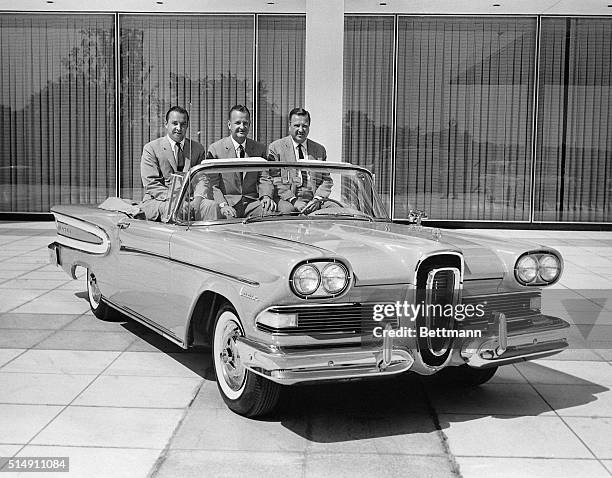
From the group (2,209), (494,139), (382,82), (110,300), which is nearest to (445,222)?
(494,139)

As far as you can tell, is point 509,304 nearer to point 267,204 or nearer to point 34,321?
point 267,204

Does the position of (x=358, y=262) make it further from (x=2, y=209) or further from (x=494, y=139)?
(x=2, y=209)

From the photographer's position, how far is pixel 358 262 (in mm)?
4148

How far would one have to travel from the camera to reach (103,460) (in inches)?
148

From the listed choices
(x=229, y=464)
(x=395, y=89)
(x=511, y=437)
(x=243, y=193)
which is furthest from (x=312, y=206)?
(x=395, y=89)

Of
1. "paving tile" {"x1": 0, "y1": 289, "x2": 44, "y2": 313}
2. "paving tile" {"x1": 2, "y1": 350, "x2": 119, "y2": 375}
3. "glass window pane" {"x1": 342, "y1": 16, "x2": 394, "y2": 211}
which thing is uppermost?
"glass window pane" {"x1": 342, "y1": 16, "x2": 394, "y2": 211}

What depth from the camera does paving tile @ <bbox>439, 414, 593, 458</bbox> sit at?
3.93 m

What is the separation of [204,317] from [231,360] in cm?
47

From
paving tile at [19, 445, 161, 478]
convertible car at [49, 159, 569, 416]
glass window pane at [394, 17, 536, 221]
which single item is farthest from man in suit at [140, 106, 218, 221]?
glass window pane at [394, 17, 536, 221]

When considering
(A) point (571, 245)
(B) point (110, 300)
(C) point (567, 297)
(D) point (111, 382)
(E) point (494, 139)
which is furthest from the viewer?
(E) point (494, 139)

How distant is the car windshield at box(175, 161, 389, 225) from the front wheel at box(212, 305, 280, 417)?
87cm

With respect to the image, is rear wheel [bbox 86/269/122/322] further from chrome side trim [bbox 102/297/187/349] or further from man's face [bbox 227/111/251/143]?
man's face [bbox 227/111/251/143]

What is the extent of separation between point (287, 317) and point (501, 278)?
4.15 ft

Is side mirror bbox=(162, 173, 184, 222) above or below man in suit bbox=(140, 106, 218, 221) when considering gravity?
below
